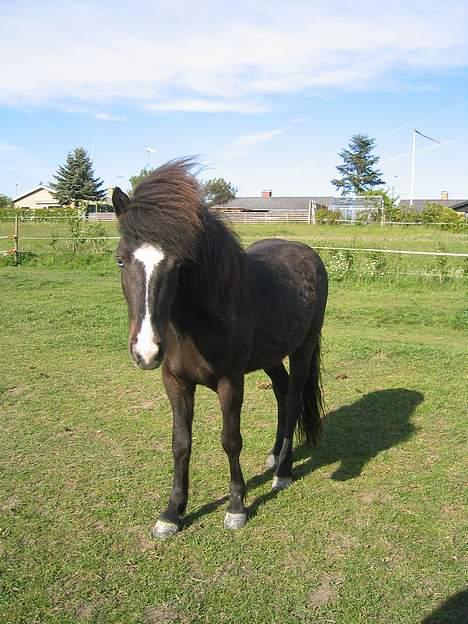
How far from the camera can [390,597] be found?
2746 mm

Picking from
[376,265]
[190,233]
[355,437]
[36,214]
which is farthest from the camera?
[36,214]

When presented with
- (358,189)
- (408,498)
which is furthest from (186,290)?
(358,189)

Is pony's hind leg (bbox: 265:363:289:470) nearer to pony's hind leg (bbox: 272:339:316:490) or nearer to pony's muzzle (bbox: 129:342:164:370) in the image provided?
pony's hind leg (bbox: 272:339:316:490)

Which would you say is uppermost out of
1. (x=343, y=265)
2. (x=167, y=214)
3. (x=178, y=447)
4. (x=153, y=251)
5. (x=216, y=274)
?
(x=167, y=214)

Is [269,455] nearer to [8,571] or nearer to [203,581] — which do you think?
[203,581]

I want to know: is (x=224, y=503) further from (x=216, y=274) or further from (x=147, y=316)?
(x=147, y=316)

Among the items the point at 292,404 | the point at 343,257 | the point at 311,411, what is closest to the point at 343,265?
the point at 343,257

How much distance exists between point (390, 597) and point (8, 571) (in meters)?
1.95

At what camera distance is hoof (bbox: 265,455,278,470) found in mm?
4270

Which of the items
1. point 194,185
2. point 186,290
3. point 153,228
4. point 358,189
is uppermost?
point 358,189

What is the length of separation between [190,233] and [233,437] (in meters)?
1.39

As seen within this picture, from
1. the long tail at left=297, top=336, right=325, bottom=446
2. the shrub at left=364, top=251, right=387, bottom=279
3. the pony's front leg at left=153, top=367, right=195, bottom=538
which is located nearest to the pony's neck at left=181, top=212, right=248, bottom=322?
the pony's front leg at left=153, top=367, right=195, bottom=538

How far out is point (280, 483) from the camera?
12.9ft

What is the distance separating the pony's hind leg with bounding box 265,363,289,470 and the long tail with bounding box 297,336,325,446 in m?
0.17
